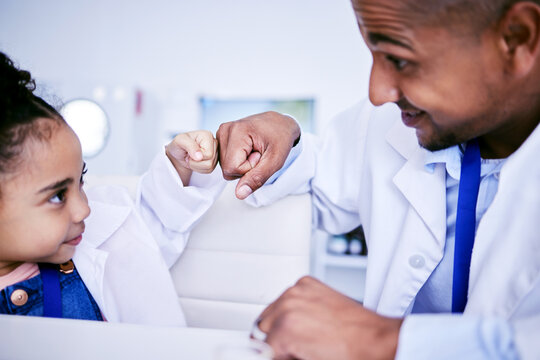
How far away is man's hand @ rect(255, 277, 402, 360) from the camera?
0.49m

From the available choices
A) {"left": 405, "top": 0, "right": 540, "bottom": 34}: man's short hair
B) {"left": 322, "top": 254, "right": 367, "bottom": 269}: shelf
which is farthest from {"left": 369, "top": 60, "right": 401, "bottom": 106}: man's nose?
{"left": 322, "top": 254, "right": 367, "bottom": 269}: shelf

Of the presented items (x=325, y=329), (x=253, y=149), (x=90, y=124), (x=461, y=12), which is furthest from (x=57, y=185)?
(x=90, y=124)

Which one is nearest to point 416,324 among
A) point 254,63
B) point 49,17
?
point 254,63

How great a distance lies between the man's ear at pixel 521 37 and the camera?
61 centimetres

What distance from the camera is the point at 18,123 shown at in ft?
2.35

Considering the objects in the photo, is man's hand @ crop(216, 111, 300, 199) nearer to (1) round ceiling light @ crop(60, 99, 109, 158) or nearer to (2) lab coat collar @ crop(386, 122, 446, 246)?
(2) lab coat collar @ crop(386, 122, 446, 246)

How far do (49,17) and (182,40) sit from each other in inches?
53.2

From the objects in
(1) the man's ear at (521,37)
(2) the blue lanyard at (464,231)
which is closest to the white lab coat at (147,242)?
(2) the blue lanyard at (464,231)

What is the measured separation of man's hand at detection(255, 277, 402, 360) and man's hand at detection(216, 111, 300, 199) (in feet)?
1.12

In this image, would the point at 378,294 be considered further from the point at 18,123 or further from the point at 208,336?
the point at 18,123

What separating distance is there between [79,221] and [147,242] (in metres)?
0.21

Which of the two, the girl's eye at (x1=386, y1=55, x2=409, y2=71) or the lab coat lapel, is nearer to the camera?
the girl's eye at (x1=386, y1=55, x2=409, y2=71)

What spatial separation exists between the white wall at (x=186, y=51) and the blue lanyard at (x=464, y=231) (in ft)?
7.94

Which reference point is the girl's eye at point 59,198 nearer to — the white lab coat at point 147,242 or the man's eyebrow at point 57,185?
the man's eyebrow at point 57,185
